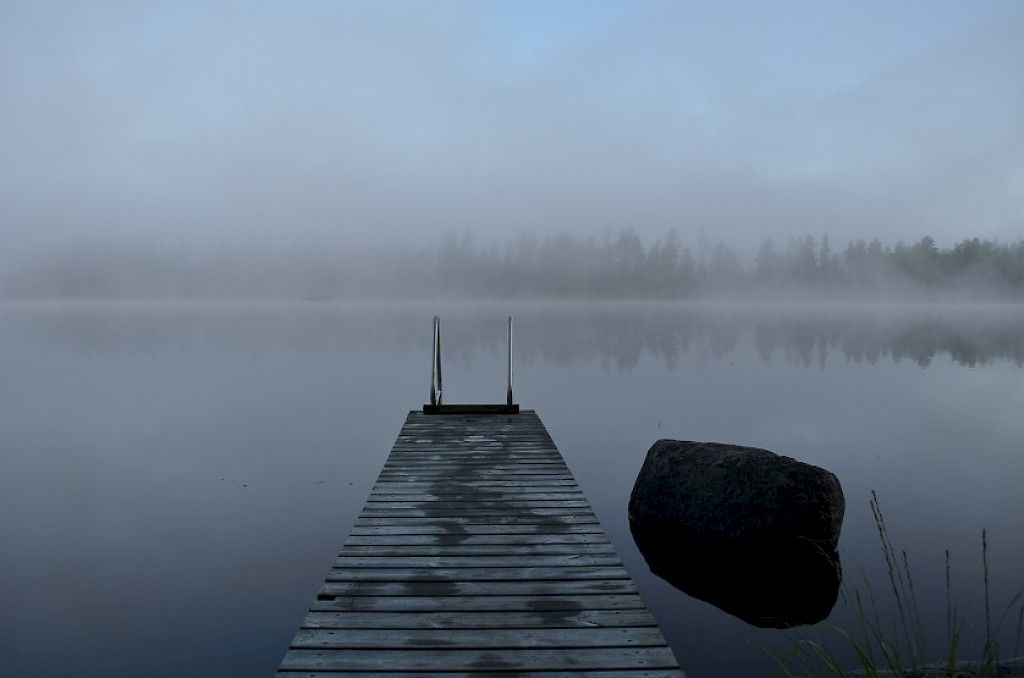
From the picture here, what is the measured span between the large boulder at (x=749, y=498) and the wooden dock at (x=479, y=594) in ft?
4.00

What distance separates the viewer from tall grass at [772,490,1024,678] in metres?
2.79

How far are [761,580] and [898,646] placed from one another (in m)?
1.62

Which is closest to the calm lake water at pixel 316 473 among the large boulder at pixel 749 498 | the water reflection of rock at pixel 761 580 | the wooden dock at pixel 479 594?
the water reflection of rock at pixel 761 580

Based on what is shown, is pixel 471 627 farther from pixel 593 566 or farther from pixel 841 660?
pixel 841 660

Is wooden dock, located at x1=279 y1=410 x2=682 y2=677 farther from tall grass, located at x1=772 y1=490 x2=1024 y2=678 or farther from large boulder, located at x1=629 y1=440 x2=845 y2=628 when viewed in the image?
large boulder, located at x1=629 y1=440 x2=845 y2=628

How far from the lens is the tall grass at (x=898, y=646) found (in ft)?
9.14

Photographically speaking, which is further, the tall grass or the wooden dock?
the wooden dock

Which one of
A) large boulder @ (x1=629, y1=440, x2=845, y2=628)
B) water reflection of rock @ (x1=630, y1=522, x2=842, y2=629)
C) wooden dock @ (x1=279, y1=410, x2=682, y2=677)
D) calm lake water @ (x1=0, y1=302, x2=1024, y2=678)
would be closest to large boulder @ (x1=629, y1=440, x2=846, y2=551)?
large boulder @ (x1=629, y1=440, x2=845, y2=628)

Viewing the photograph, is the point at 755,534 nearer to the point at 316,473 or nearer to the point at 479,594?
the point at 479,594

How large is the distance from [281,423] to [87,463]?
4.56m

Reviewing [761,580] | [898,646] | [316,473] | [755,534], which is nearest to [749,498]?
[755,534]

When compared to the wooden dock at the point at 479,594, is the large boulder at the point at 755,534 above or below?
below

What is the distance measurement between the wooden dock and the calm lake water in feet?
4.77

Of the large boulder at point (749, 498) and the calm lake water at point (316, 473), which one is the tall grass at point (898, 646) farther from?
the large boulder at point (749, 498)
